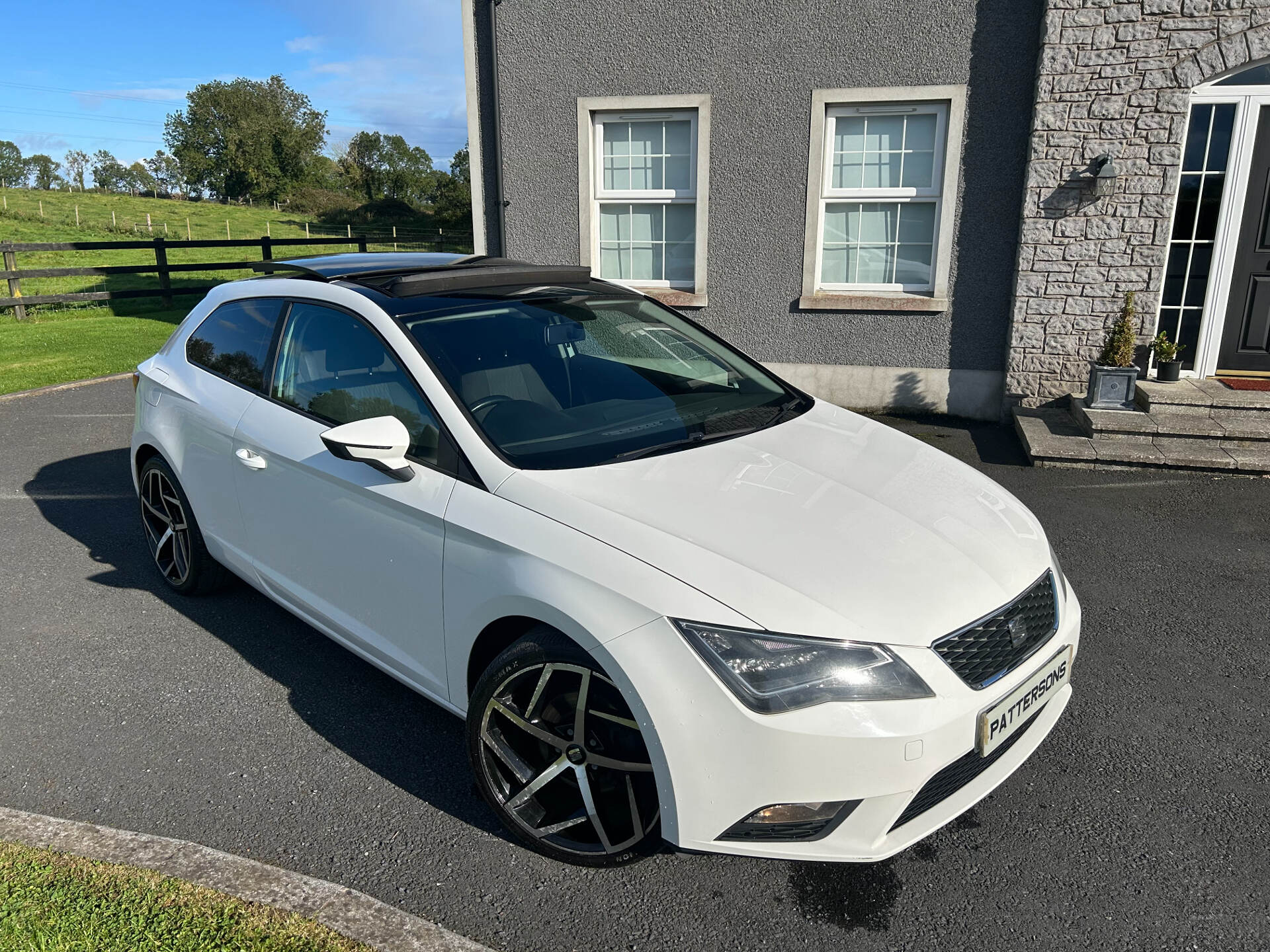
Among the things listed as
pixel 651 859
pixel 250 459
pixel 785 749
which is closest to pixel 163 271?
pixel 250 459

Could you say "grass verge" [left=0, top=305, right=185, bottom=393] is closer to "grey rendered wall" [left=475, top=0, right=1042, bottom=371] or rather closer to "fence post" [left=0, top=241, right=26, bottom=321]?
"fence post" [left=0, top=241, right=26, bottom=321]

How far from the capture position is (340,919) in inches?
95.9

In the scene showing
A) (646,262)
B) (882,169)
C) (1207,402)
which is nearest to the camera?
(1207,402)

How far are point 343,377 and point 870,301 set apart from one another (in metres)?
6.44

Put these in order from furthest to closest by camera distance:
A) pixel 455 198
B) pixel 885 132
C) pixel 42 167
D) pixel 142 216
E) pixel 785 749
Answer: pixel 42 167
pixel 455 198
pixel 142 216
pixel 885 132
pixel 785 749

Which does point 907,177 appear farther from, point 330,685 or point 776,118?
point 330,685

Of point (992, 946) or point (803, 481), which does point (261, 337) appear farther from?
point (992, 946)

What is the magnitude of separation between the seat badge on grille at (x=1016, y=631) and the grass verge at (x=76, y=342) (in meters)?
10.8

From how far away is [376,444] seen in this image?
9.23 ft

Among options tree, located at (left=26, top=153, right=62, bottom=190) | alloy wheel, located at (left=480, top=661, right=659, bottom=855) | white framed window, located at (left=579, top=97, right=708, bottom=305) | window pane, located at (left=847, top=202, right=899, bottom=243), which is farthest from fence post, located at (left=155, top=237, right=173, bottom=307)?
tree, located at (left=26, top=153, right=62, bottom=190)

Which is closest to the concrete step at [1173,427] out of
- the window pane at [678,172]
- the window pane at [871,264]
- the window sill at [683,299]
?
the window pane at [871,264]

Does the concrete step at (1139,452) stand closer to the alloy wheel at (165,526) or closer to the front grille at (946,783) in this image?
the front grille at (946,783)

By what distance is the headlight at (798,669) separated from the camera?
2205mm

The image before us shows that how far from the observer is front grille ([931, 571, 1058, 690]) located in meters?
2.35
